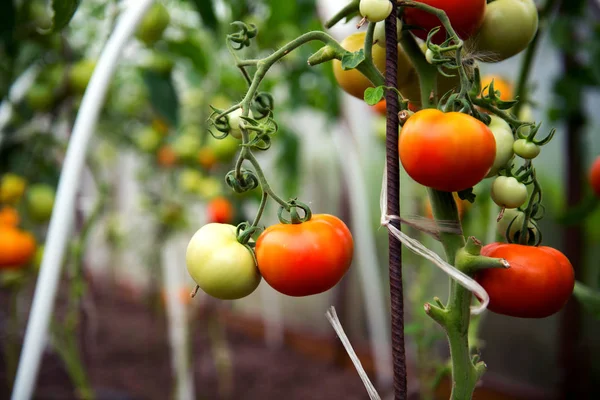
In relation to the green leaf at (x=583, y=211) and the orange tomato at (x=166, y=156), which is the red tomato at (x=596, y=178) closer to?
the green leaf at (x=583, y=211)

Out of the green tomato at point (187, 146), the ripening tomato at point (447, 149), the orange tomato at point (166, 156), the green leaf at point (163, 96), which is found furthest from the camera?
the orange tomato at point (166, 156)

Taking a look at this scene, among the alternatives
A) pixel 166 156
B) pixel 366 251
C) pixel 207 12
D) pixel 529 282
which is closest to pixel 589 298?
pixel 529 282

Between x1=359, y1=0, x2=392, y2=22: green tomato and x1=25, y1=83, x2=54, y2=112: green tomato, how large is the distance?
35.8 inches

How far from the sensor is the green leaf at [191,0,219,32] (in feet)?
2.54

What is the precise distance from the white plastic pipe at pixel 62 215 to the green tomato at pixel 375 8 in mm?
291

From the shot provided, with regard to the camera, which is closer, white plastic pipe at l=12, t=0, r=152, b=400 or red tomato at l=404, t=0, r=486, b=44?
red tomato at l=404, t=0, r=486, b=44

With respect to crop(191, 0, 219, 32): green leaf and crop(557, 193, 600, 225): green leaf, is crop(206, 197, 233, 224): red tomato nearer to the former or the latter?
crop(191, 0, 219, 32): green leaf

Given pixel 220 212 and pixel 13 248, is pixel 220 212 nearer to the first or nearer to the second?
pixel 220 212

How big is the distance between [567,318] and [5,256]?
4.40ft

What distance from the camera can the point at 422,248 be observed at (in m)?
0.30

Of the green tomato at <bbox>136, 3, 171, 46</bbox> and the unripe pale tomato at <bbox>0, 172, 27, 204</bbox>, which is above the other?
the green tomato at <bbox>136, 3, 171, 46</bbox>

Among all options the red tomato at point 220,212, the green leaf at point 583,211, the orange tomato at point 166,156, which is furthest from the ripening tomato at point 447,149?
the orange tomato at point 166,156

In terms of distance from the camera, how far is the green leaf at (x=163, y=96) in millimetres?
917

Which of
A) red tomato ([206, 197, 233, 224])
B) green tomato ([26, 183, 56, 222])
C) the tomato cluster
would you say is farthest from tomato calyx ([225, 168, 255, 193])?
green tomato ([26, 183, 56, 222])
